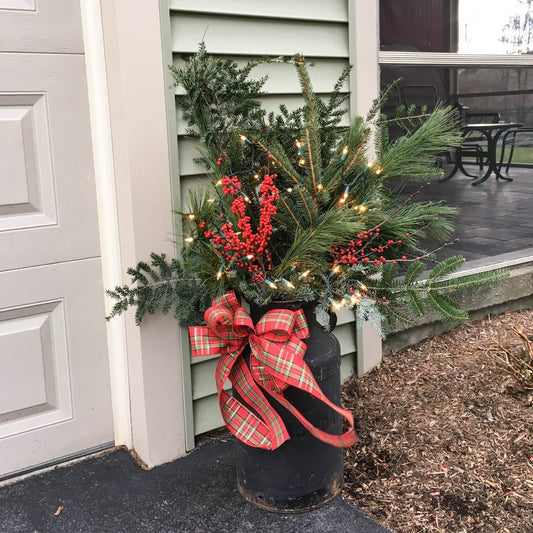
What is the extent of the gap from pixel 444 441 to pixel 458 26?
1957 millimetres

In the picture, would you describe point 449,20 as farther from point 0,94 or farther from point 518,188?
point 0,94

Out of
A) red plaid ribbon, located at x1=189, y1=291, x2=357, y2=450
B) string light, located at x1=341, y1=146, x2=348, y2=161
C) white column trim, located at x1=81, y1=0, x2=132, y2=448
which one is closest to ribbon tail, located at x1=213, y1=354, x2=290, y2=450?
red plaid ribbon, located at x1=189, y1=291, x2=357, y2=450

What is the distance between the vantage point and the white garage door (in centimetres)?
217

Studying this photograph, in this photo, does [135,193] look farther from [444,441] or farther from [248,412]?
[444,441]

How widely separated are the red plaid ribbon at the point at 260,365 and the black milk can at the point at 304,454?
2.8 inches

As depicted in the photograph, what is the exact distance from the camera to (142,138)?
7.25 ft

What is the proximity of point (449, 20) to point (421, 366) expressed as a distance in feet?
5.38

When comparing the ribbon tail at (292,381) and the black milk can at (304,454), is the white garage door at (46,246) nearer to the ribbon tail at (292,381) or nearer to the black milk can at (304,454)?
the black milk can at (304,454)

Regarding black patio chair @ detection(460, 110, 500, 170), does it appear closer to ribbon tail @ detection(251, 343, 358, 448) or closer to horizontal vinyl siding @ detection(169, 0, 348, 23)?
horizontal vinyl siding @ detection(169, 0, 348, 23)

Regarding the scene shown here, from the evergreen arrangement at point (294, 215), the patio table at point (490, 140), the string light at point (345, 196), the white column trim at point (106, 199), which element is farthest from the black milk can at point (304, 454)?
the patio table at point (490, 140)

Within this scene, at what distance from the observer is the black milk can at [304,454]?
2.04 metres

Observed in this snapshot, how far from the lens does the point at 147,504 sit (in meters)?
2.17

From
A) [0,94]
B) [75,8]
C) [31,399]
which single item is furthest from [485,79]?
→ [31,399]

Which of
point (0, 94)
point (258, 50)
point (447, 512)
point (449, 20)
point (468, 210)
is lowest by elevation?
point (447, 512)
